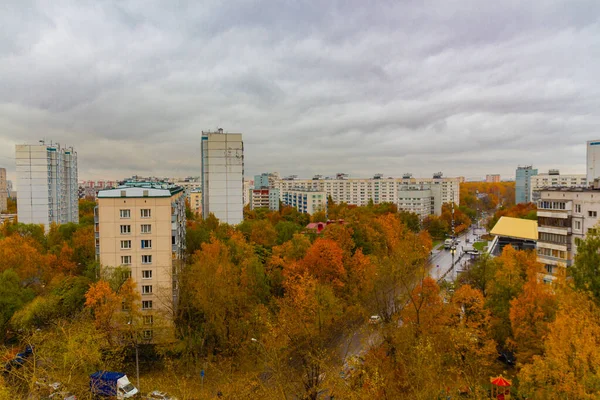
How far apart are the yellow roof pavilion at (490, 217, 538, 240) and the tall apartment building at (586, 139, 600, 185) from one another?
17959 millimetres

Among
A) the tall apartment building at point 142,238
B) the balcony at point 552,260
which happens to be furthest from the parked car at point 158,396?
the balcony at point 552,260

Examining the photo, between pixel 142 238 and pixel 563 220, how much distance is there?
25.6 meters

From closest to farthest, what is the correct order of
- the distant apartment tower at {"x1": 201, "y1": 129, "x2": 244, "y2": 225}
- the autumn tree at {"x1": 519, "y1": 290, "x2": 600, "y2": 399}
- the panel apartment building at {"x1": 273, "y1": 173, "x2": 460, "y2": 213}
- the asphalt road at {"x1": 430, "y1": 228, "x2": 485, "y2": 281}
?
the autumn tree at {"x1": 519, "y1": 290, "x2": 600, "y2": 399}
the asphalt road at {"x1": 430, "y1": 228, "x2": 485, "y2": 281}
the distant apartment tower at {"x1": 201, "y1": 129, "x2": 244, "y2": 225}
the panel apartment building at {"x1": 273, "y1": 173, "x2": 460, "y2": 213}

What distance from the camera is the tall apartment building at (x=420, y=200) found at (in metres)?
77.5

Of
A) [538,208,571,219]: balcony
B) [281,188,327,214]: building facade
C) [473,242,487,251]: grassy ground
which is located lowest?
[473,242,487,251]: grassy ground

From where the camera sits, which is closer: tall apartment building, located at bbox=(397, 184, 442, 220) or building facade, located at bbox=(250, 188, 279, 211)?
tall apartment building, located at bbox=(397, 184, 442, 220)

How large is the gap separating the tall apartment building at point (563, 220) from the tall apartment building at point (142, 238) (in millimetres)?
22984

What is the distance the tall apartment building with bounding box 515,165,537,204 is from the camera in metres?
108

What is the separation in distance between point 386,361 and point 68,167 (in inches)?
2512

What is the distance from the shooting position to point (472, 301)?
20.4 meters

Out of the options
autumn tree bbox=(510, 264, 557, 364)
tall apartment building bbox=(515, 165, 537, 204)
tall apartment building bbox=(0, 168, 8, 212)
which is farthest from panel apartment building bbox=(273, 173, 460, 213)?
autumn tree bbox=(510, 264, 557, 364)

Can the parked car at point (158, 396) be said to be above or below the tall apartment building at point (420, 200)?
below

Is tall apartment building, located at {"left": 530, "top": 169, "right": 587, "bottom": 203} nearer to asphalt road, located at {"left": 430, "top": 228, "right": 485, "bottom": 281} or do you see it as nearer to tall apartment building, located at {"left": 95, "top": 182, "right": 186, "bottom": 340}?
asphalt road, located at {"left": 430, "top": 228, "right": 485, "bottom": 281}

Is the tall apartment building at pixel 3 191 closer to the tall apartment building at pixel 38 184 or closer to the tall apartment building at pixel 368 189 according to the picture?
the tall apartment building at pixel 38 184
